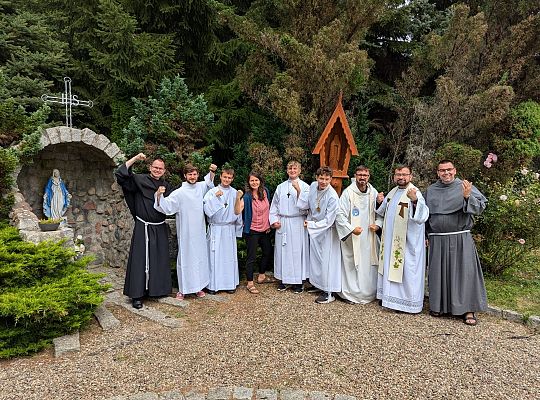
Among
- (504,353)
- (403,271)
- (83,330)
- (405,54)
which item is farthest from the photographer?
(405,54)

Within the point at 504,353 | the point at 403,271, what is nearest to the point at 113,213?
the point at 403,271

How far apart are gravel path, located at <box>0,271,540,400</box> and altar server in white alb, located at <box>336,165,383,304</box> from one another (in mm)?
503

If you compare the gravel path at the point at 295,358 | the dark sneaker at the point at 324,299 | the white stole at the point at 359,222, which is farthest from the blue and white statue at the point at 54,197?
the white stole at the point at 359,222

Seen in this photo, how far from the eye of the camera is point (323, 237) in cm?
569

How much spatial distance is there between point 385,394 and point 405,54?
28.9ft

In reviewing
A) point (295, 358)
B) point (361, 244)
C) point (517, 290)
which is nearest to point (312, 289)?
point (361, 244)

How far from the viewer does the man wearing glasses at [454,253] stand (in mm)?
4852

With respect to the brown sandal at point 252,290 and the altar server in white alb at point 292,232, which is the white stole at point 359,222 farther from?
the brown sandal at point 252,290

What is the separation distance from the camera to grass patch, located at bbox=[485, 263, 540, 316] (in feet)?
17.3

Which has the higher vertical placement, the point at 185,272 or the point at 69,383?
the point at 185,272

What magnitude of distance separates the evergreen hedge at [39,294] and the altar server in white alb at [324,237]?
9.31ft

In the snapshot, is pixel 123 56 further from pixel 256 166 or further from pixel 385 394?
pixel 385 394

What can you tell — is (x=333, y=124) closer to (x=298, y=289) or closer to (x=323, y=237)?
(x=323, y=237)

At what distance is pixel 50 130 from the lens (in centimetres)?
600
